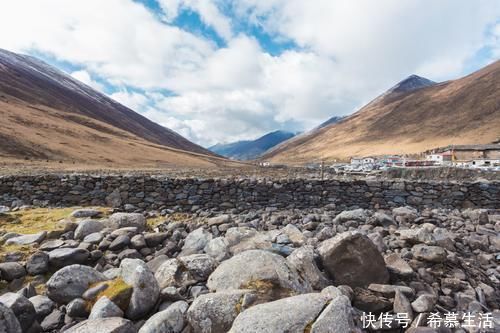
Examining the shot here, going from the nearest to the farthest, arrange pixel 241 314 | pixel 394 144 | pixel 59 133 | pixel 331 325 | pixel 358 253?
pixel 331 325
pixel 241 314
pixel 358 253
pixel 59 133
pixel 394 144

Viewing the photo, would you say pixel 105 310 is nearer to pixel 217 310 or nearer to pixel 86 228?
pixel 217 310

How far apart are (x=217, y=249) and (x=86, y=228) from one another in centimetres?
361

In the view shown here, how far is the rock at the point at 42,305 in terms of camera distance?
168 inches

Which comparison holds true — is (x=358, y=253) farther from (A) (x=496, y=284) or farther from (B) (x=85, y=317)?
(B) (x=85, y=317)

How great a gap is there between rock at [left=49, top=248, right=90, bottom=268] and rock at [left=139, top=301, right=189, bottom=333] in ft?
9.86

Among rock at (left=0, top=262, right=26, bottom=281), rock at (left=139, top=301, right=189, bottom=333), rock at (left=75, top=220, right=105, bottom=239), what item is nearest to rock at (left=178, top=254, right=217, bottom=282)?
rock at (left=139, top=301, right=189, bottom=333)

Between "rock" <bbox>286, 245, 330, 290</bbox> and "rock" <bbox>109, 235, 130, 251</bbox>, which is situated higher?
"rock" <bbox>286, 245, 330, 290</bbox>

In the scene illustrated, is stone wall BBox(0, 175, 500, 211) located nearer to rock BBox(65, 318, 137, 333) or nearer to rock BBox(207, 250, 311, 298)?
rock BBox(207, 250, 311, 298)

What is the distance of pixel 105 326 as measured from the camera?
3.58 metres

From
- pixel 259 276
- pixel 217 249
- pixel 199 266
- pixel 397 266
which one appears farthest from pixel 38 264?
pixel 397 266

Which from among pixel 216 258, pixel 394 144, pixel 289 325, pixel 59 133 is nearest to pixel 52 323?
pixel 216 258

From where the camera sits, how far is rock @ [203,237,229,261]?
18.1 feet

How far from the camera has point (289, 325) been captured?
3.35 m

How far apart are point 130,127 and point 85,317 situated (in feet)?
482
